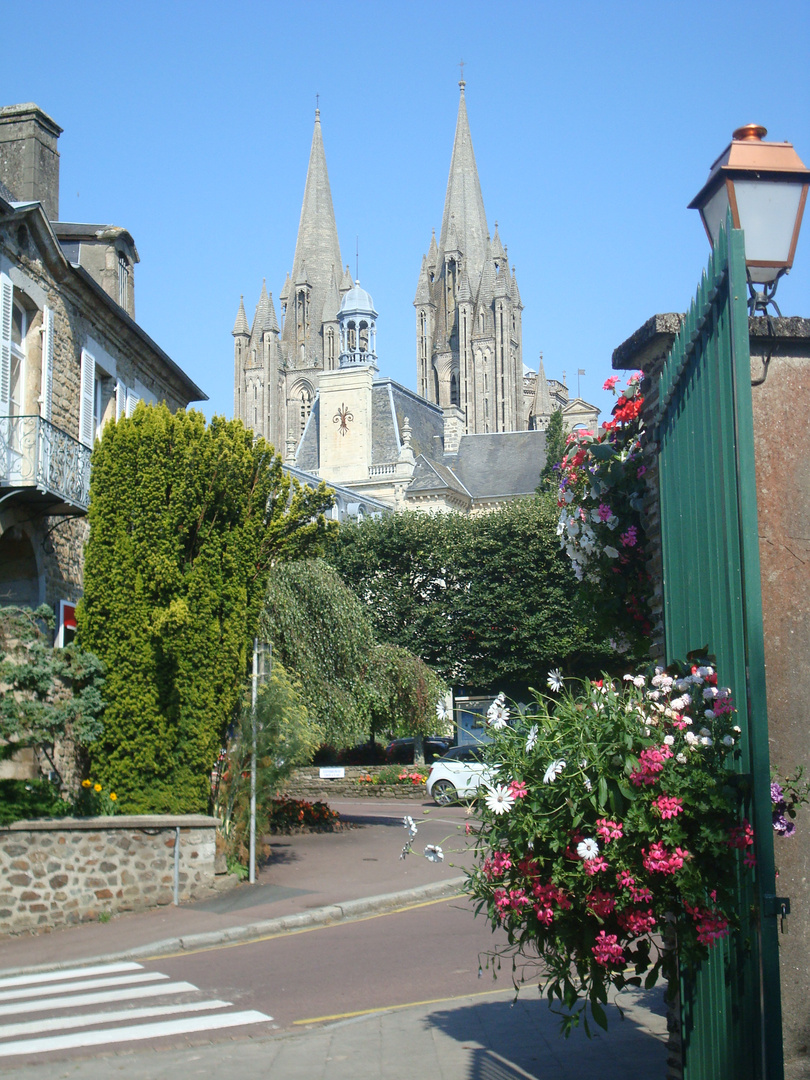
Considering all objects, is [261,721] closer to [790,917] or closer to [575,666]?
[790,917]

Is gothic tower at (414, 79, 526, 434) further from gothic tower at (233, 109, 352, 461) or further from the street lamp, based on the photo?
the street lamp

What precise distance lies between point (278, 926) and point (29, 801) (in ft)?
9.73

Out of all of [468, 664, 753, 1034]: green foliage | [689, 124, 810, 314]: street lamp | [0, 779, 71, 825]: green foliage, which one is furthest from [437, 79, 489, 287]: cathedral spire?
[468, 664, 753, 1034]: green foliage

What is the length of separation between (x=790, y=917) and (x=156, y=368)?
1613 centimetres

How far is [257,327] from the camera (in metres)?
105

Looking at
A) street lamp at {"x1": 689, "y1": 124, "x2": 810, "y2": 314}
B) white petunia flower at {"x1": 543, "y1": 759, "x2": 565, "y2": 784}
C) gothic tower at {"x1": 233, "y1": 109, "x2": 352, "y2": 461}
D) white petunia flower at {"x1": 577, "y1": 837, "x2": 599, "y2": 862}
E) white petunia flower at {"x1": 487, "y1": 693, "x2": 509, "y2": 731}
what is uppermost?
gothic tower at {"x1": 233, "y1": 109, "x2": 352, "y2": 461}

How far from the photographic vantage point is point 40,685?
37.9 ft

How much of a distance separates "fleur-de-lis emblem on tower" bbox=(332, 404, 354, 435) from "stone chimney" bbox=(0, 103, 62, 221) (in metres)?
60.6

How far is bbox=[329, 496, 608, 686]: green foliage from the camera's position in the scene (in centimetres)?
3991

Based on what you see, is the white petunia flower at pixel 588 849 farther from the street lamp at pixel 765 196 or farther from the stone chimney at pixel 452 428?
the stone chimney at pixel 452 428

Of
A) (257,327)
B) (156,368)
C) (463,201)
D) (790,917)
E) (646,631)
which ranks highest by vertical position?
(463,201)

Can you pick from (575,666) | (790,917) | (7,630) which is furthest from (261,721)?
(575,666)

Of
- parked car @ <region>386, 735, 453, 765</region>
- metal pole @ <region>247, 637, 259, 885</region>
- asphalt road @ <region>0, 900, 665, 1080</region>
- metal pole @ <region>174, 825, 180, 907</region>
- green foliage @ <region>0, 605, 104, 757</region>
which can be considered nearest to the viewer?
asphalt road @ <region>0, 900, 665, 1080</region>

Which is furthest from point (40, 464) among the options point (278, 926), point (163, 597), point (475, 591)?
point (475, 591)
